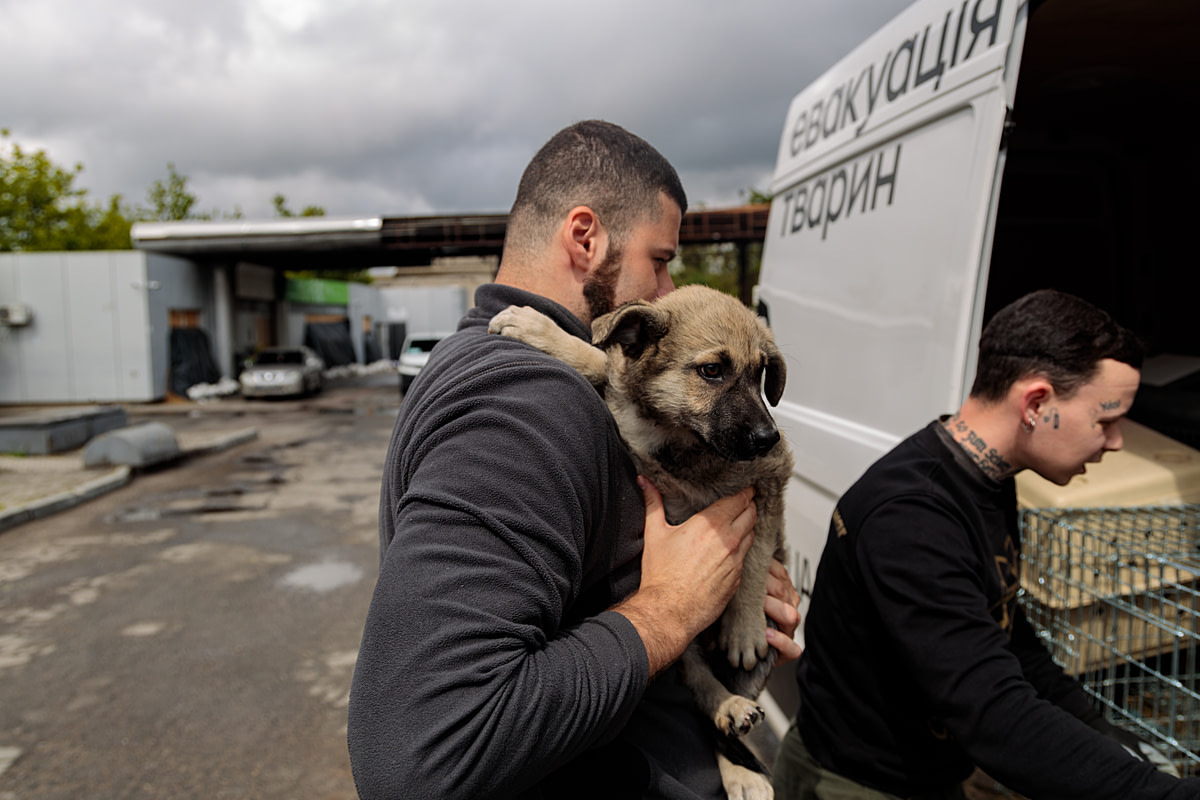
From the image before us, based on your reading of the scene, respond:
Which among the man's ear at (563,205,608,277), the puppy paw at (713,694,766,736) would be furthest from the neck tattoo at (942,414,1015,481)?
the man's ear at (563,205,608,277)

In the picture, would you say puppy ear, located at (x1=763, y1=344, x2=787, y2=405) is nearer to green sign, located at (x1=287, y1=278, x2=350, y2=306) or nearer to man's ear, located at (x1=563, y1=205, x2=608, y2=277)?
man's ear, located at (x1=563, y1=205, x2=608, y2=277)

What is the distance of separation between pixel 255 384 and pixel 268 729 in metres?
22.5

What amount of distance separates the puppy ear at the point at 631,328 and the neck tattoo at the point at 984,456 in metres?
1.00

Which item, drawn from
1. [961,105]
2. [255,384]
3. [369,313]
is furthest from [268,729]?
[369,313]

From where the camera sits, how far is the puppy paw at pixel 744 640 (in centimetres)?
221

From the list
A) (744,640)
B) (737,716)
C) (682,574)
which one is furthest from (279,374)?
(682,574)

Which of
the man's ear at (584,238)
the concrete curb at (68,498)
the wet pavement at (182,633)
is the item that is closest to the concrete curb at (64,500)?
the concrete curb at (68,498)

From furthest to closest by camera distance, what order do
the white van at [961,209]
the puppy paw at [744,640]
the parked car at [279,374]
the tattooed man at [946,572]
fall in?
1. the parked car at [279,374]
2. the white van at [961,209]
3. the puppy paw at [744,640]
4. the tattooed man at [946,572]

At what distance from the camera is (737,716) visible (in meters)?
1.99

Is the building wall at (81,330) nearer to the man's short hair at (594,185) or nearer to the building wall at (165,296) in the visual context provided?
the building wall at (165,296)

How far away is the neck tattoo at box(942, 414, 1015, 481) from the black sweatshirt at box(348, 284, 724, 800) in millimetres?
1316

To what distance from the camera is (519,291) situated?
6.13 ft

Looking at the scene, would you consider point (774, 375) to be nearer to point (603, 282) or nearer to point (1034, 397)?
point (603, 282)

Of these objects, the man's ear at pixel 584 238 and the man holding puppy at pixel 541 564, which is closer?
the man holding puppy at pixel 541 564
